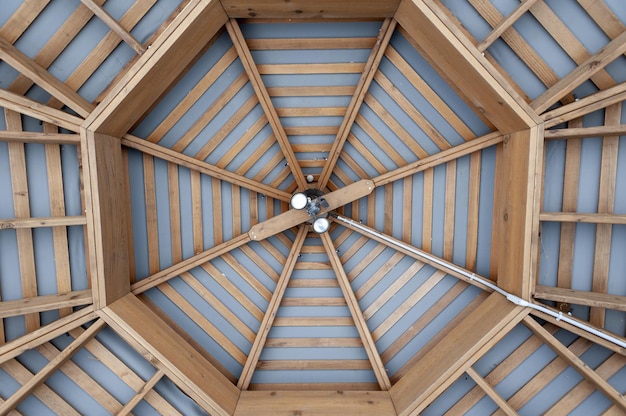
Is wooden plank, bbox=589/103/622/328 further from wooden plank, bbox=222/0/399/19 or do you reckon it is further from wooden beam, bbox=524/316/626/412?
wooden plank, bbox=222/0/399/19

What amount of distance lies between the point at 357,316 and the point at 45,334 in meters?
4.16

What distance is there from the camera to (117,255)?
4.68m

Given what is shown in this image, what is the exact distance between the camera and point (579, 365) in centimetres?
434

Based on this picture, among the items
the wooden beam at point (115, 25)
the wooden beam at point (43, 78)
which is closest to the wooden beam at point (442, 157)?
the wooden beam at point (115, 25)

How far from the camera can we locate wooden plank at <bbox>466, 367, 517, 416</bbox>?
455cm

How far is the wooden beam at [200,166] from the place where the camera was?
16.4ft

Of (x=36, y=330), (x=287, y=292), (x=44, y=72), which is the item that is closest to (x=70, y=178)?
(x=44, y=72)

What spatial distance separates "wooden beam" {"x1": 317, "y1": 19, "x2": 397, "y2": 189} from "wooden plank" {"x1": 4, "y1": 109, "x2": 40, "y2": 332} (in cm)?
398

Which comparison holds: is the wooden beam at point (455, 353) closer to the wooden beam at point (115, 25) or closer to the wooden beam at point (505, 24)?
the wooden beam at point (505, 24)

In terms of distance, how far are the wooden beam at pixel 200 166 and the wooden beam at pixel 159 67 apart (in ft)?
1.03

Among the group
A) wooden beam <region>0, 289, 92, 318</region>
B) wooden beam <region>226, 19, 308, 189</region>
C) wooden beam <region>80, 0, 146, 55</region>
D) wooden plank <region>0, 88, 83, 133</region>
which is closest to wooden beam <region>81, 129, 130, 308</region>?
wooden plank <region>0, 88, 83, 133</region>

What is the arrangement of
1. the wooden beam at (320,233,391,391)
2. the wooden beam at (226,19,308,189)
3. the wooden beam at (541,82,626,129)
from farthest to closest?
the wooden beam at (320,233,391,391) → the wooden beam at (226,19,308,189) → the wooden beam at (541,82,626,129)

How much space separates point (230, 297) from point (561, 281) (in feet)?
15.7

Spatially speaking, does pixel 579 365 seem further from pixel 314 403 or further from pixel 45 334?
pixel 45 334
